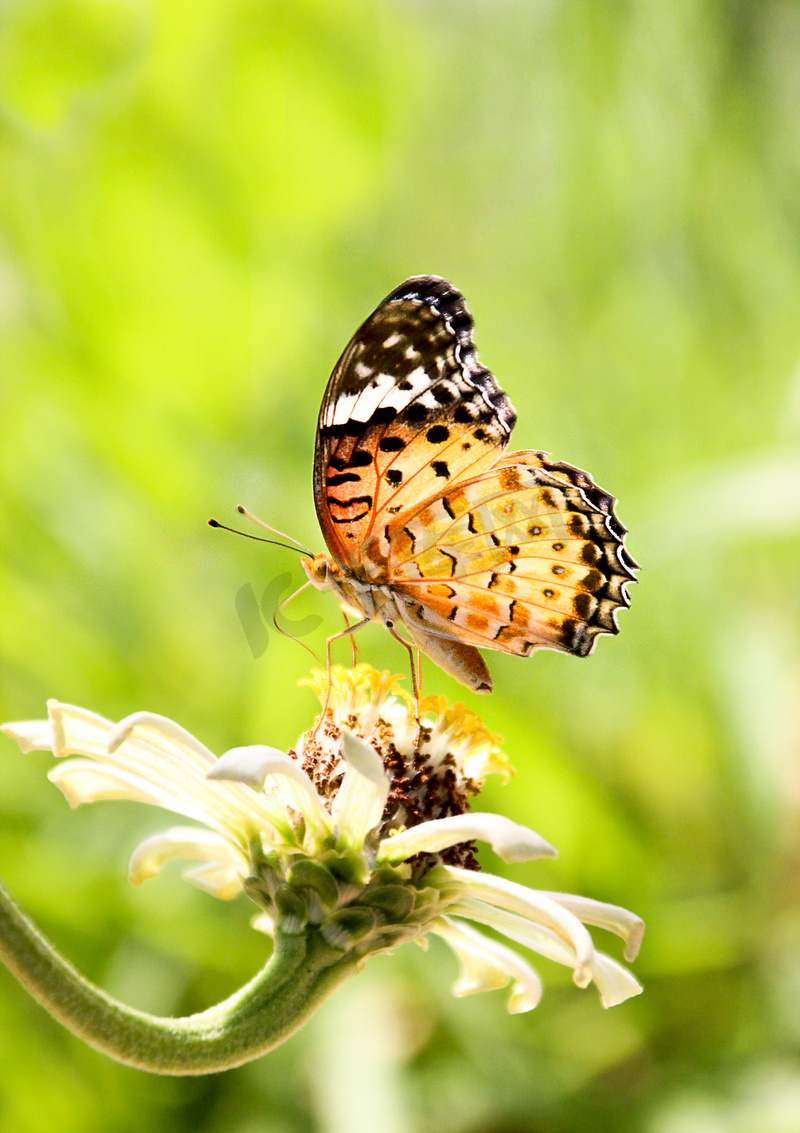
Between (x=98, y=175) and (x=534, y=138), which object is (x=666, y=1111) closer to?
(x=98, y=175)

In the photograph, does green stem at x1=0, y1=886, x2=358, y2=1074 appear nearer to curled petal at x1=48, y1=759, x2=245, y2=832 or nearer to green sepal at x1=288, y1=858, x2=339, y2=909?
green sepal at x1=288, y1=858, x2=339, y2=909

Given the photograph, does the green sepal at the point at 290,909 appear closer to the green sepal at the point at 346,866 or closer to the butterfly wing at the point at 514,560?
the green sepal at the point at 346,866

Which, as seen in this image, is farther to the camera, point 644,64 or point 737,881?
point 644,64

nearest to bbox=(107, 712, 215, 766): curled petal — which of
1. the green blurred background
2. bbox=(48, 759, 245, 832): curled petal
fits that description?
bbox=(48, 759, 245, 832): curled petal

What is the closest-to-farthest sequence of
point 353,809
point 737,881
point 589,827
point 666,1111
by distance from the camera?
point 353,809, point 666,1111, point 589,827, point 737,881

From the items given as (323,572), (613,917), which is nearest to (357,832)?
(613,917)

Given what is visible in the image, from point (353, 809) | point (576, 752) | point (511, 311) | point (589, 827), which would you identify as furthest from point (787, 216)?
point (353, 809)
